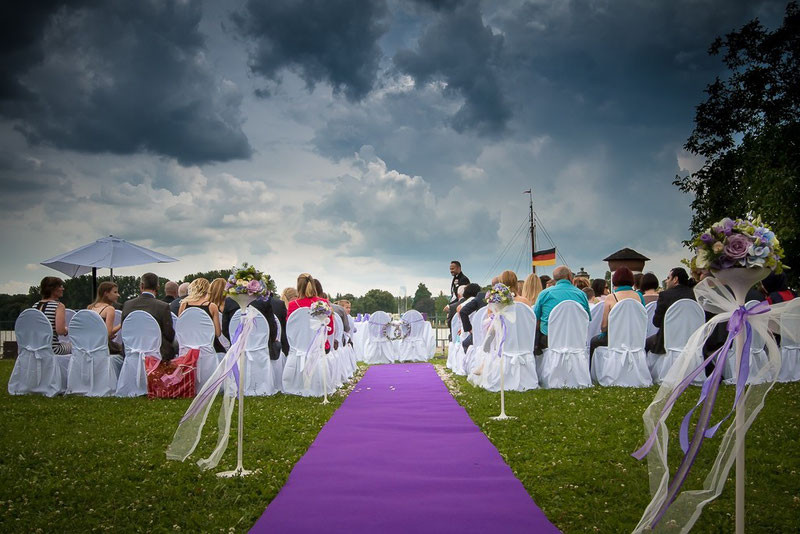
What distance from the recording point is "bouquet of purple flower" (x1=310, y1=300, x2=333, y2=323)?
8.23m

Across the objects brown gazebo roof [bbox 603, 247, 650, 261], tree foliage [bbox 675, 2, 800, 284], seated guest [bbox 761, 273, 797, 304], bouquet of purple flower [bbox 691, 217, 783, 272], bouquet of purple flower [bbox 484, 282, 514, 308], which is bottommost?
bouquet of purple flower [bbox 691, 217, 783, 272]

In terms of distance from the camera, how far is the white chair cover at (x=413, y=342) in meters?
16.0

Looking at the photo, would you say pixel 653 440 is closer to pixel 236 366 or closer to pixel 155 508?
pixel 155 508

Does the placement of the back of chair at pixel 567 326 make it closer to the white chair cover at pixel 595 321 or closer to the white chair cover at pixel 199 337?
the white chair cover at pixel 595 321

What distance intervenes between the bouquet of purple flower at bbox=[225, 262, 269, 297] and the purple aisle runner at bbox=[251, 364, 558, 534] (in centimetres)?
151

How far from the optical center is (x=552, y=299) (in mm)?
8562

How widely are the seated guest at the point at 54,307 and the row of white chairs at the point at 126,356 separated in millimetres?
139

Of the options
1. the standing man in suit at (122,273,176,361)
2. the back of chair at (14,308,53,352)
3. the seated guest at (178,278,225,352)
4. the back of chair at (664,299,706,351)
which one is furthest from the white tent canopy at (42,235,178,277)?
the back of chair at (664,299,706,351)

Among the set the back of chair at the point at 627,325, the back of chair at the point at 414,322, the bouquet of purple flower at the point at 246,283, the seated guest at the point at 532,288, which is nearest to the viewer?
the bouquet of purple flower at the point at 246,283

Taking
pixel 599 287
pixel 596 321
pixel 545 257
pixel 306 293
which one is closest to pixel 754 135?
pixel 545 257

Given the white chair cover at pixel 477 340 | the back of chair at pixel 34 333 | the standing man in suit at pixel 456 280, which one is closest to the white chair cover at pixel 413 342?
the standing man in suit at pixel 456 280

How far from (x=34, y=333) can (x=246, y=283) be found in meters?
5.92

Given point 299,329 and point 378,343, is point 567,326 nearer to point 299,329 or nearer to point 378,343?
point 299,329

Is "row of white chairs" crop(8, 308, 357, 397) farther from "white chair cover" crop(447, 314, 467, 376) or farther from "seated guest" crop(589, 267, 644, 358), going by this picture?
"seated guest" crop(589, 267, 644, 358)
